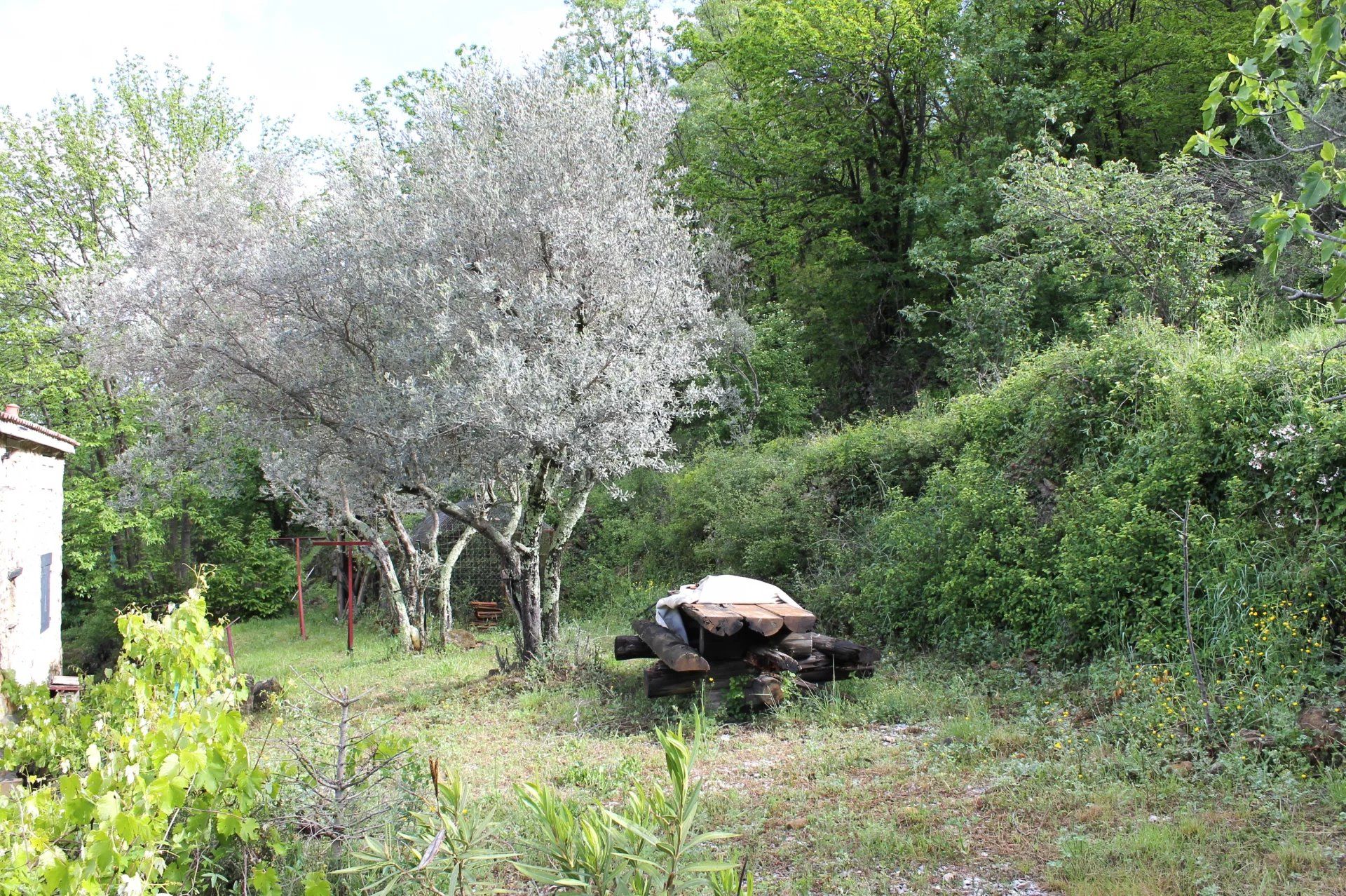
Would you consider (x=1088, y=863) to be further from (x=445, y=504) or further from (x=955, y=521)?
(x=445, y=504)

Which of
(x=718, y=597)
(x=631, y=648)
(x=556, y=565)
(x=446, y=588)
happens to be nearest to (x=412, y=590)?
(x=446, y=588)

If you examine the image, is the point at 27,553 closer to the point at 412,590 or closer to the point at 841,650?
the point at 412,590

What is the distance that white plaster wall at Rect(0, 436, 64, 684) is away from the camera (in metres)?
8.95

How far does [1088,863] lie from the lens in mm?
4109

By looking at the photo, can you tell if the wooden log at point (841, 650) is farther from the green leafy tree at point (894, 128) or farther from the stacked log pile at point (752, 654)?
the green leafy tree at point (894, 128)

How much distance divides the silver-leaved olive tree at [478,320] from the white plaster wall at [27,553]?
197 centimetres

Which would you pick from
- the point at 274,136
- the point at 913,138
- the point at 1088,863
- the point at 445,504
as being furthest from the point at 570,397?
the point at 274,136

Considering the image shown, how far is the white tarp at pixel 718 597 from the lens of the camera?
311 inches

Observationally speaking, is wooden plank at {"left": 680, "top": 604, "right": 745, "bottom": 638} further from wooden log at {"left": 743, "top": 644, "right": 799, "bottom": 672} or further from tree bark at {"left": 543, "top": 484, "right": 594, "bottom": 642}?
tree bark at {"left": 543, "top": 484, "right": 594, "bottom": 642}

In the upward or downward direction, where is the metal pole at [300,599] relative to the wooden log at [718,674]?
upward

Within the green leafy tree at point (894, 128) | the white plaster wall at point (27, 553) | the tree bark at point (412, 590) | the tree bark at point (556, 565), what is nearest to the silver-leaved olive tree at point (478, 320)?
the tree bark at point (556, 565)

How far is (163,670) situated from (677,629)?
4744mm

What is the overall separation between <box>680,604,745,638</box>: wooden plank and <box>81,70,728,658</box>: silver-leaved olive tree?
2.48 m

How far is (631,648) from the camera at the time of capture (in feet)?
27.5
